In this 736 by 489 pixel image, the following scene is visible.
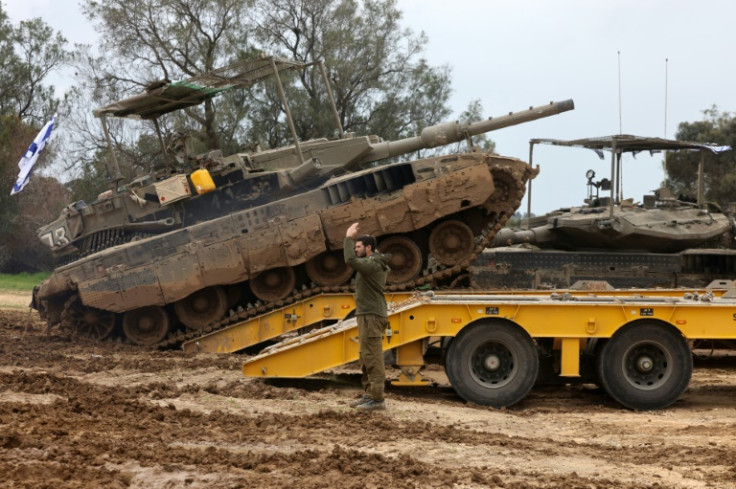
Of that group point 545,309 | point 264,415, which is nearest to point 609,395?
point 545,309

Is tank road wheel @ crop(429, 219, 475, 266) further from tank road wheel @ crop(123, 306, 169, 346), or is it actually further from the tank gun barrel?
tank road wheel @ crop(123, 306, 169, 346)

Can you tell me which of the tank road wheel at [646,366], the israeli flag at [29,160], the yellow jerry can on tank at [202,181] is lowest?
the tank road wheel at [646,366]

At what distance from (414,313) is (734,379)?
A: 464 centimetres

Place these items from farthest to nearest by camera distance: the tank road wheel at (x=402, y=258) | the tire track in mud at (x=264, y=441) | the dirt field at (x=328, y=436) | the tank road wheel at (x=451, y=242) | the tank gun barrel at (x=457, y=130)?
1. the tank gun barrel at (x=457, y=130)
2. the tank road wheel at (x=451, y=242)
3. the tank road wheel at (x=402, y=258)
4. the tire track in mud at (x=264, y=441)
5. the dirt field at (x=328, y=436)

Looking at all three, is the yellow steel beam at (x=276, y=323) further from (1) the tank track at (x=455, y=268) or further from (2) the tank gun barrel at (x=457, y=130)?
(2) the tank gun barrel at (x=457, y=130)

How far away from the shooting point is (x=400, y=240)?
15.4 meters

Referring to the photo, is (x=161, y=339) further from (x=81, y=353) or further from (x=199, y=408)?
(x=199, y=408)

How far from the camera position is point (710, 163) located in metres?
40.3

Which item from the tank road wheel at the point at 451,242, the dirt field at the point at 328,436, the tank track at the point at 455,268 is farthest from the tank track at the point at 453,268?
the dirt field at the point at 328,436

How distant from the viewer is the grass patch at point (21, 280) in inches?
1225

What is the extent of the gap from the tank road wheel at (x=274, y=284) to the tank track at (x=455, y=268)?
14 centimetres

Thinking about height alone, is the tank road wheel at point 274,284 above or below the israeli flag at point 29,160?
below

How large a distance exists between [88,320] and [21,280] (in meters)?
19.5

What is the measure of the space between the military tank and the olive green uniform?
22.4 feet
